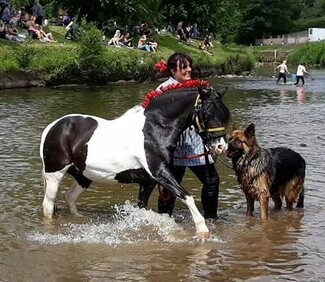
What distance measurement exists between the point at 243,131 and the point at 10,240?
3166 mm

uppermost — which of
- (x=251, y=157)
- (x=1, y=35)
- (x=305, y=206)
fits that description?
(x=1, y=35)

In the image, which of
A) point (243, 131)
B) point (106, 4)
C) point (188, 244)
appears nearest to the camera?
point (188, 244)

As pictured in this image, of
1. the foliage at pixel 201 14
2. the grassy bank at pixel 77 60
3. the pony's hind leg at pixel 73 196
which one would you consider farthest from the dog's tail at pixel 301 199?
the foliage at pixel 201 14

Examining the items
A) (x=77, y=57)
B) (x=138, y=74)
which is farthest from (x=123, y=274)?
(x=138, y=74)

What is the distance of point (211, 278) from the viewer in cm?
633

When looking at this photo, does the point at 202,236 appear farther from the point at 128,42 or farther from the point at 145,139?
the point at 128,42

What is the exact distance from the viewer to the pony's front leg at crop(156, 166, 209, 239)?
24.2 feet

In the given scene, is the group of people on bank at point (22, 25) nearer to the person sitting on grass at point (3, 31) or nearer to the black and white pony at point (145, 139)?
the person sitting on grass at point (3, 31)

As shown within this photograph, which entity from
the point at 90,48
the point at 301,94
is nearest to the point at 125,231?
the point at 301,94

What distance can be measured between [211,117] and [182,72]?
811mm

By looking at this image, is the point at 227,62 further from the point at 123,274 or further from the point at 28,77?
the point at 123,274

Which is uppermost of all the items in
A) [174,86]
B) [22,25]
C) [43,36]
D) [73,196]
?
[22,25]

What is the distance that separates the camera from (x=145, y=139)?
759 centimetres

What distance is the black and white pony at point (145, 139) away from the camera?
7.47m
